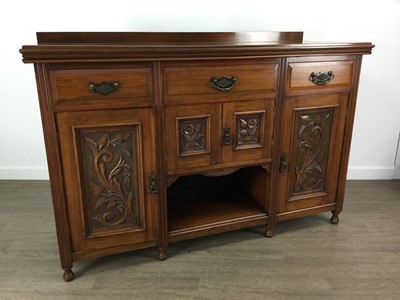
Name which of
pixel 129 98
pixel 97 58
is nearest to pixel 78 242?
pixel 129 98

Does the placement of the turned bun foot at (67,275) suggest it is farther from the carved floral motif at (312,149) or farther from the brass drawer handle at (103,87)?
→ the carved floral motif at (312,149)

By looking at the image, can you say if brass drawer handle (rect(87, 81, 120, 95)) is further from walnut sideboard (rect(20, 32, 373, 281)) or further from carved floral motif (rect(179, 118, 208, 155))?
carved floral motif (rect(179, 118, 208, 155))

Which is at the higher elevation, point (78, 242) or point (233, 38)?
point (233, 38)

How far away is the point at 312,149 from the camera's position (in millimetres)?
1634

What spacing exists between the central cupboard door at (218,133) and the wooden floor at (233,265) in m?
0.43

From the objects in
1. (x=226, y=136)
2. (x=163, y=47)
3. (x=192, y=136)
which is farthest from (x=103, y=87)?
(x=226, y=136)

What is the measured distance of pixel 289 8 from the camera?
6.61 ft

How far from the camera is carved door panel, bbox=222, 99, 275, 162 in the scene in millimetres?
1432

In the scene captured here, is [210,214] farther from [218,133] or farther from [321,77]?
[321,77]

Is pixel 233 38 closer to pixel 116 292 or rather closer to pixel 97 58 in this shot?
pixel 97 58

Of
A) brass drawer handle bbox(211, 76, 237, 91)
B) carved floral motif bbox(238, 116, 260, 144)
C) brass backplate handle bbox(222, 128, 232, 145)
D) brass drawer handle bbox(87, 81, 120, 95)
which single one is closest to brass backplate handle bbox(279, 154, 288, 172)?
carved floral motif bbox(238, 116, 260, 144)

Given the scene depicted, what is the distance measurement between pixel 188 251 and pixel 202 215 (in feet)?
0.58

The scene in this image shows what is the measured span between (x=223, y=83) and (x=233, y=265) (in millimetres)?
779

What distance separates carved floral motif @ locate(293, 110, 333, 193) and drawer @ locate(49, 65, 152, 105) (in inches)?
27.8
